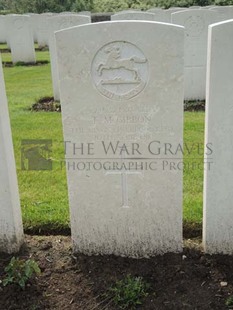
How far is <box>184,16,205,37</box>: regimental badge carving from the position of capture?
23.0 ft

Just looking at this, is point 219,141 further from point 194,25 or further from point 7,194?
point 194,25

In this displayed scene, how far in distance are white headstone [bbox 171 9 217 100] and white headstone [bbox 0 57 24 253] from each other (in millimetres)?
4943

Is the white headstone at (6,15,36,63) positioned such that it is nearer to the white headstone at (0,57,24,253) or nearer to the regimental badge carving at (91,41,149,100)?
the white headstone at (0,57,24,253)

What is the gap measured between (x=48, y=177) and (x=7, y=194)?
1443mm

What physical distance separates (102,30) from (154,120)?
675 mm

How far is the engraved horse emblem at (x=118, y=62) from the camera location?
2623 mm

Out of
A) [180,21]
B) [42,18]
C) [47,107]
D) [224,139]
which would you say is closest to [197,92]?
[180,21]

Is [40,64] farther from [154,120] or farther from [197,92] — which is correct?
[154,120]

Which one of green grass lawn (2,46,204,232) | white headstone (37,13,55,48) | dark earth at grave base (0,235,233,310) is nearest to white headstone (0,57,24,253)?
dark earth at grave base (0,235,233,310)

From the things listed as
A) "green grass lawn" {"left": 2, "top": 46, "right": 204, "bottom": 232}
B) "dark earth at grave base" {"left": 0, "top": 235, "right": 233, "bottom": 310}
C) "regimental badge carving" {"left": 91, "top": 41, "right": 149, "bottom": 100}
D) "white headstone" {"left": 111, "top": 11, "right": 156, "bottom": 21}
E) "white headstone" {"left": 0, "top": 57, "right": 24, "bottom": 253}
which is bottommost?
"dark earth at grave base" {"left": 0, "top": 235, "right": 233, "bottom": 310}

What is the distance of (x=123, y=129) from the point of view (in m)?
2.80

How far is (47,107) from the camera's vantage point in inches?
286

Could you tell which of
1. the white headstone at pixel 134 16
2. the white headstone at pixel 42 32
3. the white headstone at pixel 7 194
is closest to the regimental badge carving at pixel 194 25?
the white headstone at pixel 134 16

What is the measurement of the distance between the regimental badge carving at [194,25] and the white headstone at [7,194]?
16.1ft
